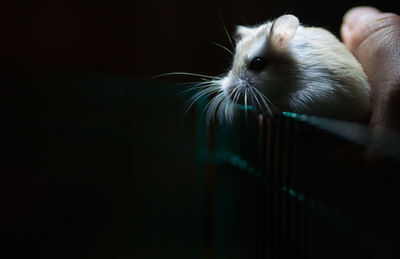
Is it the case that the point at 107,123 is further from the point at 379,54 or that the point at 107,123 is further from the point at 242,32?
the point at 379,54

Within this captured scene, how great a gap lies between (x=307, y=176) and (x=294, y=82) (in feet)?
0.82

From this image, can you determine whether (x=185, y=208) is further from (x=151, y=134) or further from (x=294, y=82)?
(x=294, y=82)

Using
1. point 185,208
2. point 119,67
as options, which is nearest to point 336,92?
point 185,208

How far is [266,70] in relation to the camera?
Answer: 82 centimetres

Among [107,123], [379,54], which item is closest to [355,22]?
[379,54]

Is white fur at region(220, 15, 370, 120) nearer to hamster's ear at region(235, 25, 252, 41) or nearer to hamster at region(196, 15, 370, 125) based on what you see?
hamster at region(196, 15, 370, 125)

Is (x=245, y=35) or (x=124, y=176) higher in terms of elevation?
(x=245, y=35)

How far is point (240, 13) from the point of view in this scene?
1.39 metres

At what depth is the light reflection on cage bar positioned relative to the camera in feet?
1.64

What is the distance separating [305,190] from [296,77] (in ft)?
0.92

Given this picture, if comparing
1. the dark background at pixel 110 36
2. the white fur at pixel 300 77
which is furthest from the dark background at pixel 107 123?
the white fur at pixel 300 77

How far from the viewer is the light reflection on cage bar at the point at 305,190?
19.7 inches

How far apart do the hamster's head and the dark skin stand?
204 millimetres

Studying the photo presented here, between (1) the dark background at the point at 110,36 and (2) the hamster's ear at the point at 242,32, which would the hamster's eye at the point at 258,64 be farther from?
(1) the dark background at the point at 110,36
